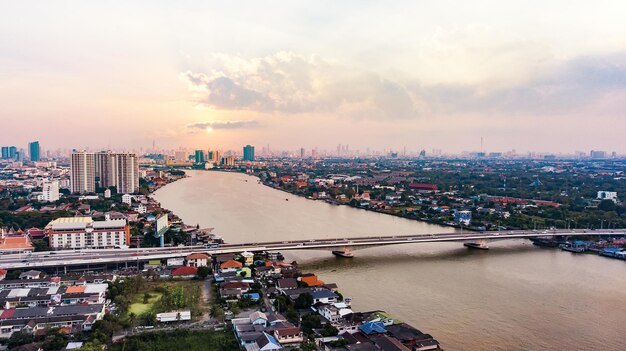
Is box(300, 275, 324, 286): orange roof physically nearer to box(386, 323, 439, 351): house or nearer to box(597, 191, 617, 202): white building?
box(386, 323, 439, 351): house

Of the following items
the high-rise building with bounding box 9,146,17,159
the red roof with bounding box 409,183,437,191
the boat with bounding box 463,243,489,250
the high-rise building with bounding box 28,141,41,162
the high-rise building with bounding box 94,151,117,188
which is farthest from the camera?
the high-rise building with bounding box 9,146,17,159

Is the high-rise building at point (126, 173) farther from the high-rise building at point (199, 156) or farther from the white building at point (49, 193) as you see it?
the high-rise building at point (199, 156)

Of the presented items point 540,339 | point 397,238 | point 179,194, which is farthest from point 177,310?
point 179,194

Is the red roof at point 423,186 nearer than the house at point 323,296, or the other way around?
the house at point 323,296

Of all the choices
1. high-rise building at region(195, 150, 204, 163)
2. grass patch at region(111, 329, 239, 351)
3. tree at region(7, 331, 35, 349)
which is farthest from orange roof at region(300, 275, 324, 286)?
high-rise building at region(195, 150, 204, 163)

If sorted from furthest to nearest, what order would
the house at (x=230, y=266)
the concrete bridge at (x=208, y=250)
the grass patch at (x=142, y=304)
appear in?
the concrete bridge at (x=208, y=250)
the house at (x=230, y=266)
the grass patch at (x=142, y=304)

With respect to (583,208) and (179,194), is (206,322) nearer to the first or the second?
(583,208)

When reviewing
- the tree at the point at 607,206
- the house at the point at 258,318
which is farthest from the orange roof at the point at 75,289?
the tree at the point at 607,206
